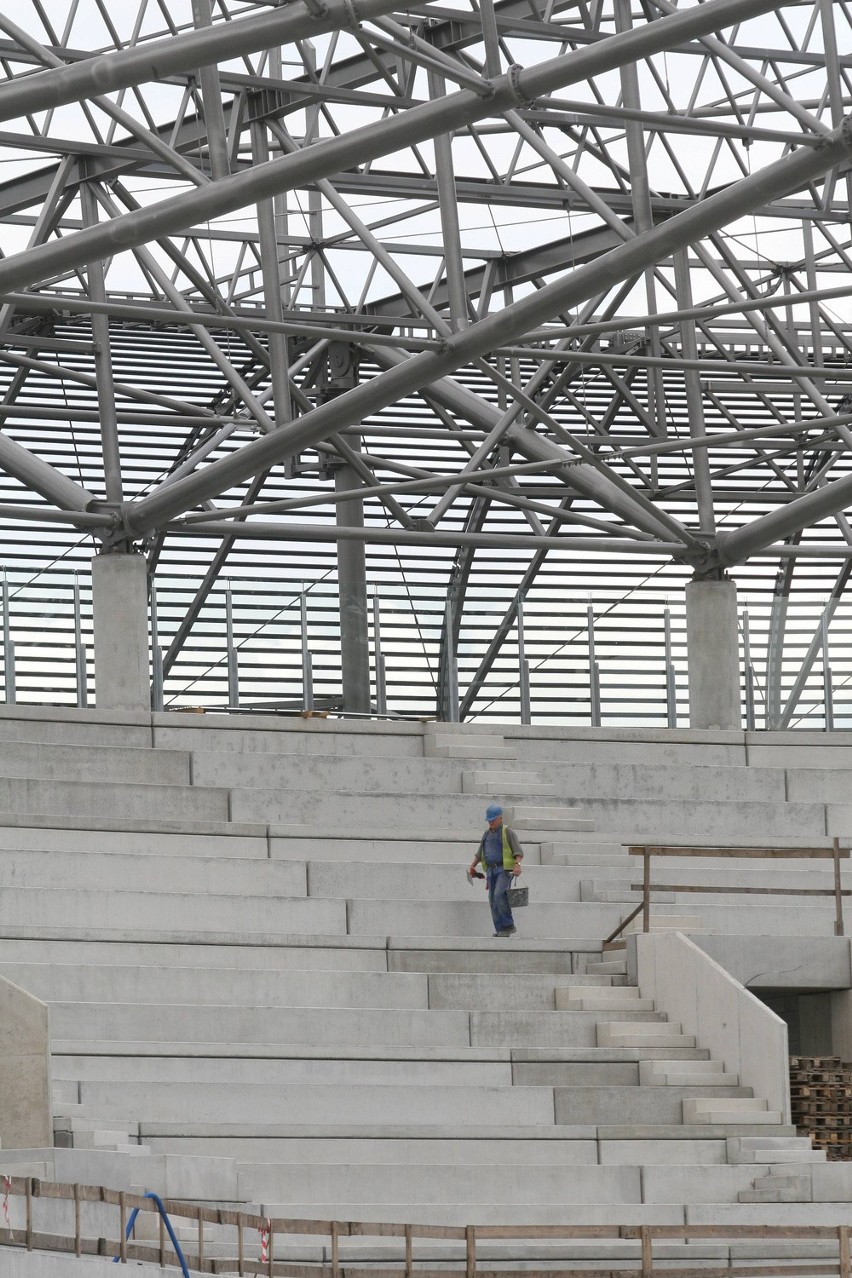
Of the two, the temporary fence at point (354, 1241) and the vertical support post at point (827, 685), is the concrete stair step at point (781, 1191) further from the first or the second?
the vertical support post at point (827, 685)

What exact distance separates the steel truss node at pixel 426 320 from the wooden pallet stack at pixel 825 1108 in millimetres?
7799

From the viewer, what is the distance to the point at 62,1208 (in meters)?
15.3

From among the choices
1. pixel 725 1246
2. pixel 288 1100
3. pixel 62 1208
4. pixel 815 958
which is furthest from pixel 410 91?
pixel 62 1208

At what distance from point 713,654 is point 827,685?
1596 millimetres

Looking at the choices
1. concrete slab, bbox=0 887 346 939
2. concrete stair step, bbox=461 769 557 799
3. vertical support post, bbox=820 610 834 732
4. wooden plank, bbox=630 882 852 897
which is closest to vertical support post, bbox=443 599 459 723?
concrete stair step, bbox=461 769 557 799

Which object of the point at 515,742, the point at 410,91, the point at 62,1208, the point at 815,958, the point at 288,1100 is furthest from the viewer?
the point at 515,742

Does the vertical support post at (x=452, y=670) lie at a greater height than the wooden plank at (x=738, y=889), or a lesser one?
greater

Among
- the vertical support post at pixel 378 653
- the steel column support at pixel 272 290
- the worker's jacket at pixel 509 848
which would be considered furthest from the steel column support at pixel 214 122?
the vertical support post at pixel 378 653

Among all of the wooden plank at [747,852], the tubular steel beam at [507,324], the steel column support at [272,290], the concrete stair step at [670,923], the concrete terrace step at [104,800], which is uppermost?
the steel column support at [272,290]

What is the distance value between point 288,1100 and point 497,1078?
201 cm

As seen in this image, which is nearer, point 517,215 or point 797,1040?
point 797,1040

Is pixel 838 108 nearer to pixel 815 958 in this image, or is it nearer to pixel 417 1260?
pixel 815 958

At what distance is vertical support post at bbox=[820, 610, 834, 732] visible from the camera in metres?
34.0

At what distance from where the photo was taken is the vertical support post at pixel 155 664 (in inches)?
1261
